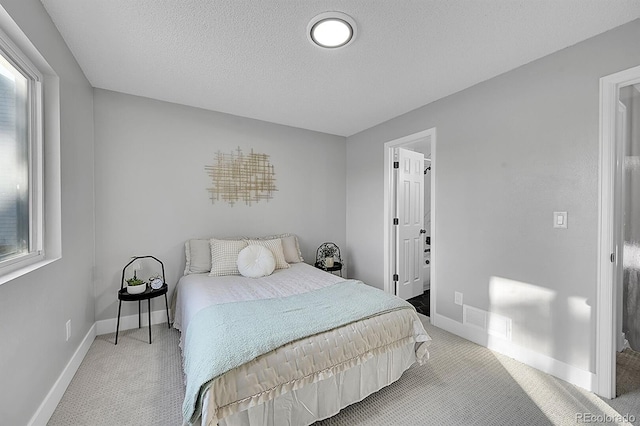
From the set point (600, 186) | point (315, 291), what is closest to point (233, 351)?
point (315, 291)

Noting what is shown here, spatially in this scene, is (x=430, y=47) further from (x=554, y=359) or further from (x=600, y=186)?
(x=554, y=359)

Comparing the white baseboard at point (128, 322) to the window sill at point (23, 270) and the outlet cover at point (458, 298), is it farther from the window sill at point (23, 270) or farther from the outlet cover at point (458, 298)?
the outlet cover at point (458, 298)

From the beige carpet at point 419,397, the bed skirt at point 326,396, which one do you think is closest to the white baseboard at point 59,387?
the beige carpet at point 419,397

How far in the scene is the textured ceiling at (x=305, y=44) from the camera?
156 centimetres

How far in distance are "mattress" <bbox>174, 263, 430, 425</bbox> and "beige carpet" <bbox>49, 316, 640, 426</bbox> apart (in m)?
0.16

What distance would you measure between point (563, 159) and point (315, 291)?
6.89 feet

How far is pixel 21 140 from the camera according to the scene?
1545 millimetres

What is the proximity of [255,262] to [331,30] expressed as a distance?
2098 mm

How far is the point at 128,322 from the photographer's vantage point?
2.73 metres

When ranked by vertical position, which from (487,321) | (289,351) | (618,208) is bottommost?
(487,321)

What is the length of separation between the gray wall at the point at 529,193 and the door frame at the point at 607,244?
4 centimetres

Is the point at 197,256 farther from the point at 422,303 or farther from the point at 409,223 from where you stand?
the point at 422,303

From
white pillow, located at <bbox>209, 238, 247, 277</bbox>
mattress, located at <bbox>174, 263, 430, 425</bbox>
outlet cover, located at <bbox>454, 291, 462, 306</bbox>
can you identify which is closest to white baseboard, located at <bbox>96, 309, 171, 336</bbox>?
white pillow, located at <bbox>209, 238, 247, 277</bbox>

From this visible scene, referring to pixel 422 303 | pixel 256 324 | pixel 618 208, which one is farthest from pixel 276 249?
pixel 618 208
